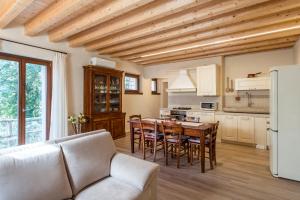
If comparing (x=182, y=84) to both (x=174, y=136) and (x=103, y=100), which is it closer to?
(x=103, y=100)

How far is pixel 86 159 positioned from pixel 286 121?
3.04 meters

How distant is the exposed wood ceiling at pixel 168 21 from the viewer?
2.66 metres

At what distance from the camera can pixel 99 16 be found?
296 centimetres

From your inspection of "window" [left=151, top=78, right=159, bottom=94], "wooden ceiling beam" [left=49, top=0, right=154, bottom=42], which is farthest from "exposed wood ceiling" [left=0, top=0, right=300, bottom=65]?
"window" [left=151, top=78, right=159, bottom=94]

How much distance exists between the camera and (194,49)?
16.4ft

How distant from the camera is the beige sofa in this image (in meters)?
1.46

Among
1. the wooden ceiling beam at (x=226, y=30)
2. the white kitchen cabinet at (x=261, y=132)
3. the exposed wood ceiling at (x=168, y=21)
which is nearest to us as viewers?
the exposed wood ceiling at (x=168, y=21)

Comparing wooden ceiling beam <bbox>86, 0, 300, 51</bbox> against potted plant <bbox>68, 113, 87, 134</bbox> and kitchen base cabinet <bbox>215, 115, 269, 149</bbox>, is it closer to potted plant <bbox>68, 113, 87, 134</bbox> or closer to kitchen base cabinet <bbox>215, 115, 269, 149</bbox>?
potted plant <bbox>68, 113, 87, 134</bbox>

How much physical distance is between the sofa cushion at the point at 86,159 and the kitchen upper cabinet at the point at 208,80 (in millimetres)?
4232

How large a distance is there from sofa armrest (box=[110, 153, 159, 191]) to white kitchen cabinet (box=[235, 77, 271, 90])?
13.9ft

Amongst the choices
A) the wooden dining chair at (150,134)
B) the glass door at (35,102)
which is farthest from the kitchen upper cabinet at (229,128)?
the glass door at (35,102)

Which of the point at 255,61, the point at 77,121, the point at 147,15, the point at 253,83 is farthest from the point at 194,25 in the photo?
the point at 77,121

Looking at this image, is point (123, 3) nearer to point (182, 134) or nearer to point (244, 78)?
point (182, 134)

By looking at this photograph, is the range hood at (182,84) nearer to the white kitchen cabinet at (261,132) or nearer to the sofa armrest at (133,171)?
the white kitchen cabinet at (261,132)
